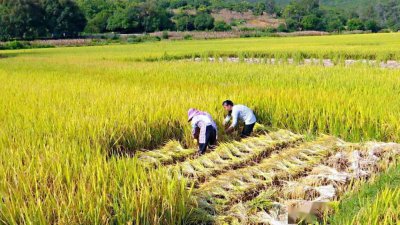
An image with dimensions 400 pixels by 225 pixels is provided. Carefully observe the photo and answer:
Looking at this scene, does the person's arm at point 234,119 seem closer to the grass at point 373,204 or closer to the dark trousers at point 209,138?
the dark trousers at point 209,138

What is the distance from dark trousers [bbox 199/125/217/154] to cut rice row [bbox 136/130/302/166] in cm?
10

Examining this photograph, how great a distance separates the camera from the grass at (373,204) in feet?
7.73

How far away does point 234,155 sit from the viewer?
4.25 meters

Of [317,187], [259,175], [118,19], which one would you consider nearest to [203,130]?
[259,175]

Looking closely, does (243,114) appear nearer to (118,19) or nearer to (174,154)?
(174,154)

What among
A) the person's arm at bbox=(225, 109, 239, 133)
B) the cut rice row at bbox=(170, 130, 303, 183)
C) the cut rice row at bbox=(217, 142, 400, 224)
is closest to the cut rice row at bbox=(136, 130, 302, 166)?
the cut rice row at bbox=(170, 130, 303, 183)

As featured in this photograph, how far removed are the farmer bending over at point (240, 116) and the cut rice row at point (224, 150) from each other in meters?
0.23

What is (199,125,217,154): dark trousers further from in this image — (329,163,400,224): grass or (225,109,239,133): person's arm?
(329,163,400,224): grass

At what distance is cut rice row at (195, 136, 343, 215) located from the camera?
3035mm

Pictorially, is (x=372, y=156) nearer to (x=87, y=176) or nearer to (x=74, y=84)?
(x=87, y=176)

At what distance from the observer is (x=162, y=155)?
13.8 feet

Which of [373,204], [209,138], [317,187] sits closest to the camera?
[373,204]

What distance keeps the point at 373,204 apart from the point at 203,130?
7.07 feet

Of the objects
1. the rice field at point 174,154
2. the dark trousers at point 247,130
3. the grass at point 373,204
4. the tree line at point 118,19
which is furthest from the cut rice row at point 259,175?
the tree line at point 118,19
